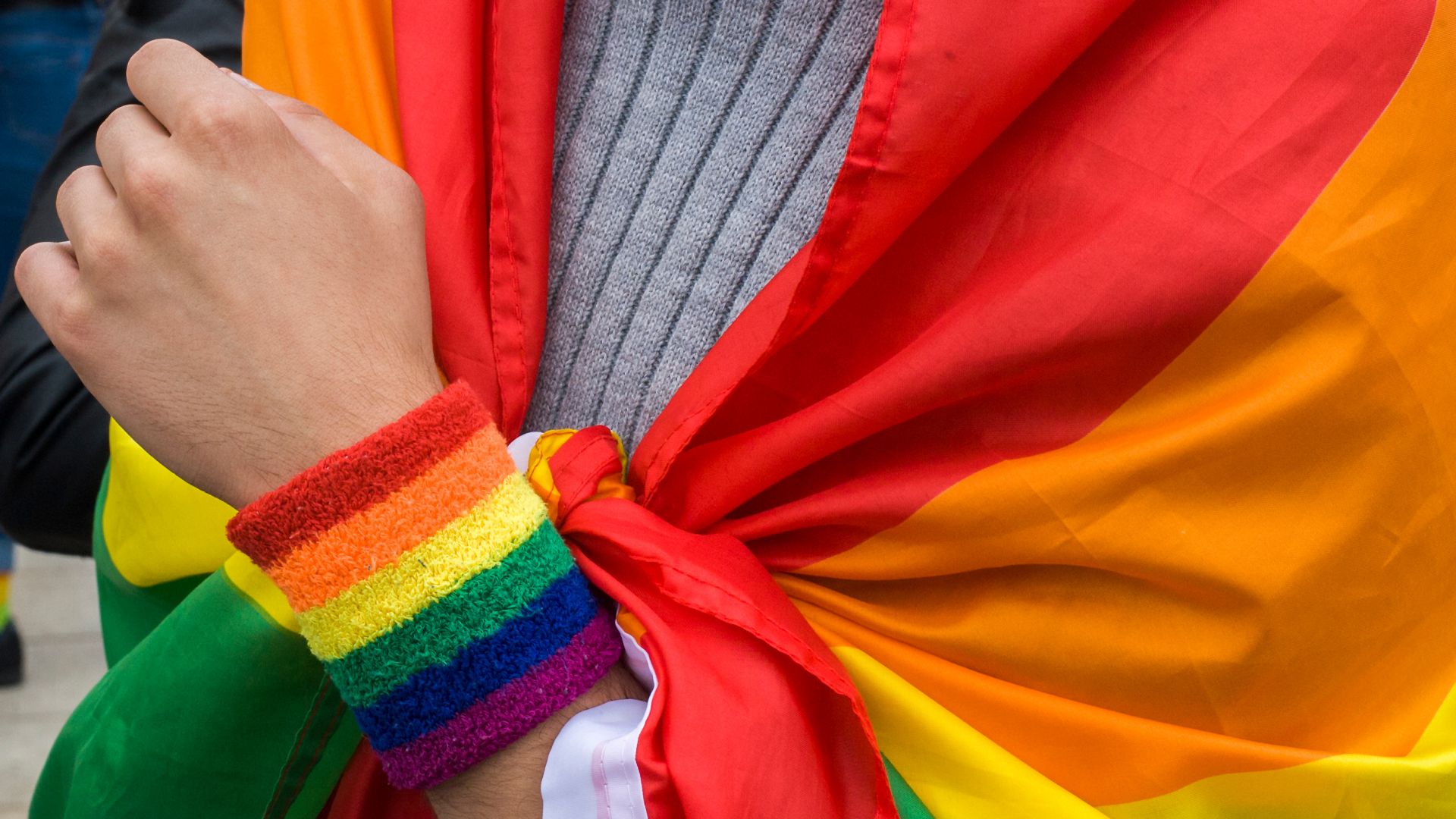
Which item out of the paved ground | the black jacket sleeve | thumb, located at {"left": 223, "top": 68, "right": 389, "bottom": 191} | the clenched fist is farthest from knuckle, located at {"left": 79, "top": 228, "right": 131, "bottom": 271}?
the paved ground

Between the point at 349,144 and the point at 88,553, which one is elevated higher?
the point at 349,144

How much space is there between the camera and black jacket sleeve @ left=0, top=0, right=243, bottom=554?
0.92m

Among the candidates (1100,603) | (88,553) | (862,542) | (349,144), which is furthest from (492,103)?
(88,553)

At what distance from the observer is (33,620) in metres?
2.44

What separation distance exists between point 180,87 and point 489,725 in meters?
0.36

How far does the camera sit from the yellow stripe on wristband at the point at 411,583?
1.75 feet

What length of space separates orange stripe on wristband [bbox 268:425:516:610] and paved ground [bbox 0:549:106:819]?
187cm

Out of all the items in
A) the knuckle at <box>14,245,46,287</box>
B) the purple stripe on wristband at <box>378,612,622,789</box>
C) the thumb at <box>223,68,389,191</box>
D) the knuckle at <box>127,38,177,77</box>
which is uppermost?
the knuckle at <box>127,38,177,77</box>

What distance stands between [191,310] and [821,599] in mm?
384

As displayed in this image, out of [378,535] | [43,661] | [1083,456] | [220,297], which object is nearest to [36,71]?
[43,661]

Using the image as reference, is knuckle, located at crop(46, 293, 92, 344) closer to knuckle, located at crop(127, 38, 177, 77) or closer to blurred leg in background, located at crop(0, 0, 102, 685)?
knuckle, located at crop(127, 38, 177, 77)

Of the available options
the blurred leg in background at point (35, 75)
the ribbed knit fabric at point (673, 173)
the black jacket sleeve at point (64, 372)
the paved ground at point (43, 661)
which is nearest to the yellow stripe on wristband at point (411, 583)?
the ribbed knit fabric at point (673, 173)

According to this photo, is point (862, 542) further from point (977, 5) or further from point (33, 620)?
point (33, 620)

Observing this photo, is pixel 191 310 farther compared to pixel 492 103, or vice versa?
pixel 492 103
